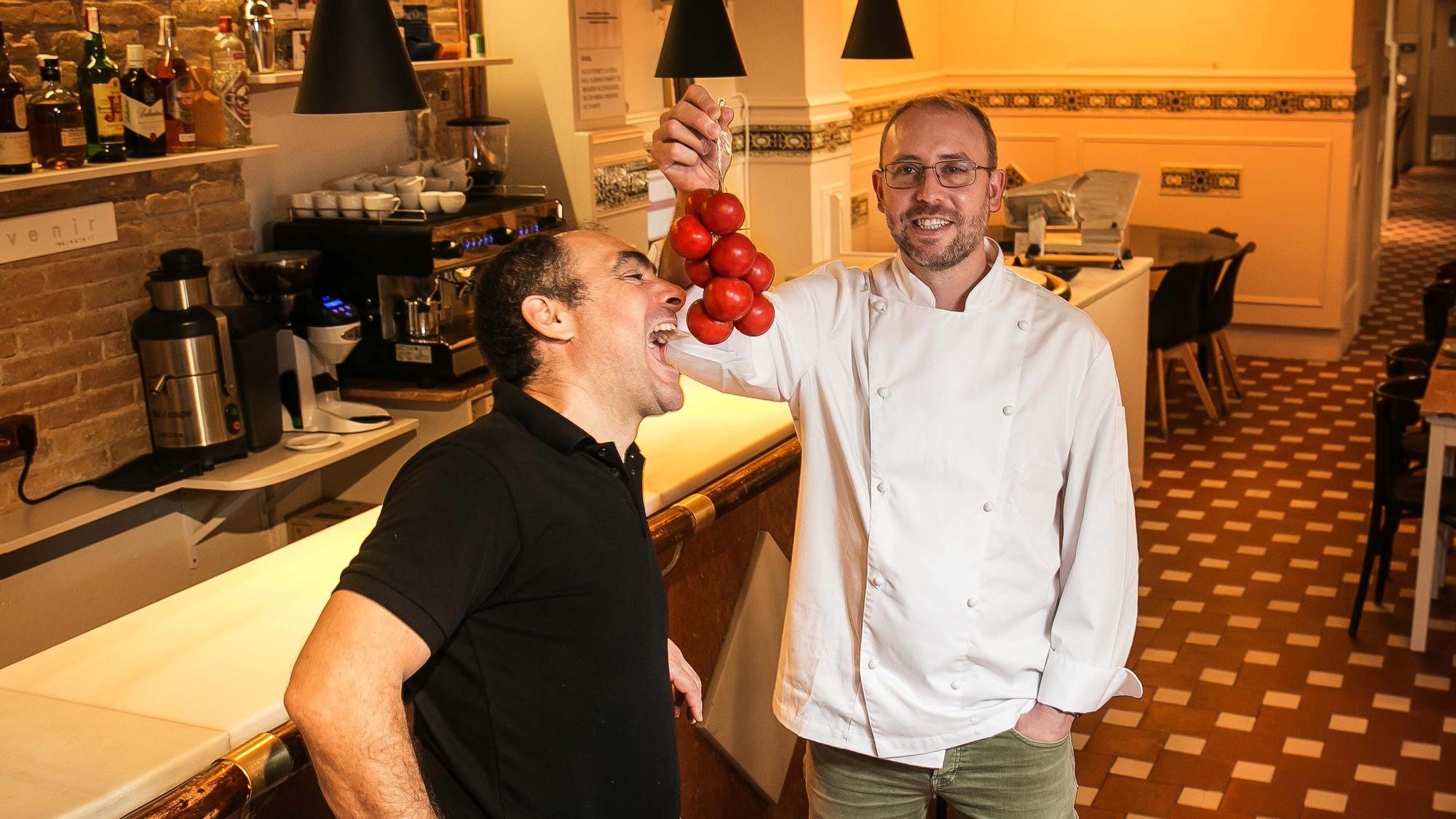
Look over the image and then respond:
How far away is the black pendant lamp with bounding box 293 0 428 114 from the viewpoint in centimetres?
292

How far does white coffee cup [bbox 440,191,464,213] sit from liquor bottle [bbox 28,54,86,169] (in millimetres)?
1307

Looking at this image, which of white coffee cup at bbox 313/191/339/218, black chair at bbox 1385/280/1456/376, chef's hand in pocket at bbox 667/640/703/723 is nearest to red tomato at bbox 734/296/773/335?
chef's hand in pocket at bbox 667/640/703/723

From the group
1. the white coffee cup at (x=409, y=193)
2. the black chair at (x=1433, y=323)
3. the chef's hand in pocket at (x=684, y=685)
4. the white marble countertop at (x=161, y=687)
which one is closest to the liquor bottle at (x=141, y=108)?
the white coffee cup at (x=409, y=193)

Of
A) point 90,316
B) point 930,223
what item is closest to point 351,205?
point 90,316

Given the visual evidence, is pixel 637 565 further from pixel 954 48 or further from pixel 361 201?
pixel 954 48

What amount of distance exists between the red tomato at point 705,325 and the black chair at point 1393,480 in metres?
3.61

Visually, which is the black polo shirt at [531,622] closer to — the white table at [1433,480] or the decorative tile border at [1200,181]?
the white table at [1433,480]

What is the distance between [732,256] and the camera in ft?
5.92

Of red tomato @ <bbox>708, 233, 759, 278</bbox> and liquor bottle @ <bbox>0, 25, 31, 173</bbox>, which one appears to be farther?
liquor bottle @ <bbox>0, 25, 31, 173</bbox>

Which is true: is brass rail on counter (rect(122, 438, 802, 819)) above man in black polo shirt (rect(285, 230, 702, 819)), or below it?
below

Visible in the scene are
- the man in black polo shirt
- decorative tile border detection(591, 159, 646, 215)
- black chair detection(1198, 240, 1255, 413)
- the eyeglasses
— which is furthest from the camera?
black chair detection(1198, 240, 1255, 413)

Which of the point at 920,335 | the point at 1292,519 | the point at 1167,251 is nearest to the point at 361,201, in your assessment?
the point at 920,335

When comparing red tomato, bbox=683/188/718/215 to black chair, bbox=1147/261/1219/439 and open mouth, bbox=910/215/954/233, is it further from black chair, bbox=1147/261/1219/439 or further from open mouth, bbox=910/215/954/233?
black chair, bbox=1147/261/1219/439

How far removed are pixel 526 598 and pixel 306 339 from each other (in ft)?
10.9
